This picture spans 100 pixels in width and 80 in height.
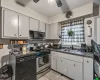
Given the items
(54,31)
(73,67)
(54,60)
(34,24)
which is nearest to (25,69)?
(54,60)

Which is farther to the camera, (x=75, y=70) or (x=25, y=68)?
(x=75, y=70)

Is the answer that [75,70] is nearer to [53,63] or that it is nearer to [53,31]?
[53,63]

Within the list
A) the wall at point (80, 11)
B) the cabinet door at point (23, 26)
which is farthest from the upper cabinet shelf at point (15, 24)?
the wall at point (80, 11)

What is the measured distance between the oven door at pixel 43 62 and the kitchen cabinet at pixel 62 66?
1.63 feet

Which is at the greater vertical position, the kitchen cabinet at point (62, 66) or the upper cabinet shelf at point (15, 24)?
the upper cabinet shelf at point (15, 24)

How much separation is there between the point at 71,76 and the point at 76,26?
1968 millimetres

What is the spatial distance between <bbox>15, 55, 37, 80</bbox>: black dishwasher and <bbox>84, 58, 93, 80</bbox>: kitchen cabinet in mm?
1503

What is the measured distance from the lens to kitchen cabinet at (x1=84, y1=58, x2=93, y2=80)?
1774 mm

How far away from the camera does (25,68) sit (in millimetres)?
1968

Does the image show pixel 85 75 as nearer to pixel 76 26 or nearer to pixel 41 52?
pixel 41 52

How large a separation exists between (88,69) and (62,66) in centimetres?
91

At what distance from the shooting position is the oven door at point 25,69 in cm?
181

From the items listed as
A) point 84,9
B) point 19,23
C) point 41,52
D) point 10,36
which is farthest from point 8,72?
point 84,9

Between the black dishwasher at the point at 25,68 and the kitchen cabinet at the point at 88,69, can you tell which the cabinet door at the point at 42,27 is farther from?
the kitchen cabinet at the point at 88,69
